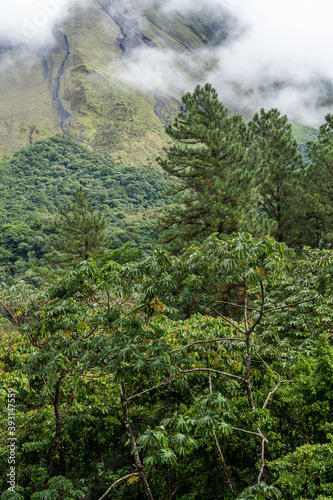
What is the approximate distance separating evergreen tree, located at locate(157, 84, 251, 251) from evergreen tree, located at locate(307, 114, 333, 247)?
3.81 meters

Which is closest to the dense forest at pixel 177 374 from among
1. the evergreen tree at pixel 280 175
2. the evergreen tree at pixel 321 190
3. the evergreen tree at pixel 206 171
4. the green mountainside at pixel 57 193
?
the evergreen tree at pixel 206 171

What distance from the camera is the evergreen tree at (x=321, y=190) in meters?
14.9

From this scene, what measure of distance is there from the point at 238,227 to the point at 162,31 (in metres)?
194

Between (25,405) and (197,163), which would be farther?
(197,163)

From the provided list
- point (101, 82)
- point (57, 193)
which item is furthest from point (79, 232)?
point (101, 82)

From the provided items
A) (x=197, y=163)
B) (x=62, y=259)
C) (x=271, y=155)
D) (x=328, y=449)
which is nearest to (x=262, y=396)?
(x=328, y=449)

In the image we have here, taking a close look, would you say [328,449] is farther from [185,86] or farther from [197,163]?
[185,86]

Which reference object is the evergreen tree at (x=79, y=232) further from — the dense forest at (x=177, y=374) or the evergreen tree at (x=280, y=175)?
the evergreen tree at (x=280, y=175)

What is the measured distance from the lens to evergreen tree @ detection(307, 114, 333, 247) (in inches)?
586

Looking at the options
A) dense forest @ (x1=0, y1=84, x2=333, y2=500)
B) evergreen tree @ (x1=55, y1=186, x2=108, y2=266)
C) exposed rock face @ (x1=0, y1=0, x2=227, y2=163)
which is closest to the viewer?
dense forest @ (x1=0, y1=84, x2=333, y2=500)

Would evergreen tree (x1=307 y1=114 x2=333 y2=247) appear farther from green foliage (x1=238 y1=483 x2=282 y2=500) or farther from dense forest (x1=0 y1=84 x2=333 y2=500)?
green foliage (x1=238 y1=483 x2=282 y2=500)

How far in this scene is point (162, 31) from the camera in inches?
6649

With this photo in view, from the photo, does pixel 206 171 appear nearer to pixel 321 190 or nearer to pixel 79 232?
pixel 321 190

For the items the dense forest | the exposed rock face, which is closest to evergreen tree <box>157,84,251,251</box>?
the dense forest
